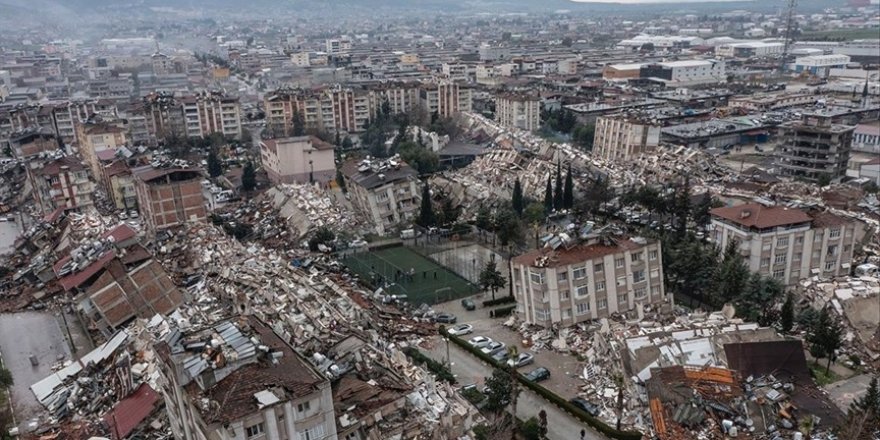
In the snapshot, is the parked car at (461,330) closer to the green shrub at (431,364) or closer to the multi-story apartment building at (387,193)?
the green shrub at (431,364)

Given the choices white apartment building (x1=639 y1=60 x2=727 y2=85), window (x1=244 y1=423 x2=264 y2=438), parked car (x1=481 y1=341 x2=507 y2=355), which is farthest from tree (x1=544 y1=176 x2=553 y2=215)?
white apartment building (x1=639 y1=60 x2=727 y2=85)

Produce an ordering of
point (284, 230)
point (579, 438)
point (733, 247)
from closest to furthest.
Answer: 1. point (579, 438)
2. point (733, 247)
3. point (284, 230)

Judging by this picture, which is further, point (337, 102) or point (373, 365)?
point (337, 102)

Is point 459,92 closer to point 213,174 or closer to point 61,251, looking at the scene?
point 213,174

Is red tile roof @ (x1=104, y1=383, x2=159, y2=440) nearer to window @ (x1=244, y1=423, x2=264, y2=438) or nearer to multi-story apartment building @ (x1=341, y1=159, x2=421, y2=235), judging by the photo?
window @ (x1=244, y1=423, x2=264, y2=438)

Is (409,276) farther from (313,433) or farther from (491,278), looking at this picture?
(313,433)

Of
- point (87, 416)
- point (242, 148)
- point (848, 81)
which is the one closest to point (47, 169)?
point (242, 148)
